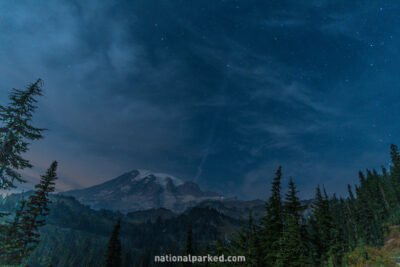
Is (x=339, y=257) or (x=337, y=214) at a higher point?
(x=337, y=214)

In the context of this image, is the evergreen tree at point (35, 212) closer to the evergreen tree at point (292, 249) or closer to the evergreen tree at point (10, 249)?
the evergreen tree at point (10, 249)

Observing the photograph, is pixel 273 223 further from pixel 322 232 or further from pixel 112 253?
pixel 112 253

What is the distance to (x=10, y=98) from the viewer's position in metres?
19.5

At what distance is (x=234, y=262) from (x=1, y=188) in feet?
77.8

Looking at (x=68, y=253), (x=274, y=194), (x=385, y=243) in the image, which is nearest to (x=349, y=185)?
(x=385, y=243)

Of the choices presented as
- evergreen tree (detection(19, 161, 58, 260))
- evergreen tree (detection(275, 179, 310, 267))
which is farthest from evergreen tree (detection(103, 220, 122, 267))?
evergreen tree (detection(275, 179, 310, 267))

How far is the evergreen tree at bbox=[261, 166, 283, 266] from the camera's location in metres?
21.9

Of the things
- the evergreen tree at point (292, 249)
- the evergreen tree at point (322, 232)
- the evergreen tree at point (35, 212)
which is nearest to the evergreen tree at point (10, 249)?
the evergreen tree at point (35, 212)

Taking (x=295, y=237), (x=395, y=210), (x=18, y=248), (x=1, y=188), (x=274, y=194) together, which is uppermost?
(x=395, y=210)

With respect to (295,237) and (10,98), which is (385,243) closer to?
(295,237)

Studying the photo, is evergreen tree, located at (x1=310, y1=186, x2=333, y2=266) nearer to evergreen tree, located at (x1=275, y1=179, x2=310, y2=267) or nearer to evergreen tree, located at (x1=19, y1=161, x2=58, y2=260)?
evergreen tree, located at (x1=275, y1=179, x2=310, y2=267)

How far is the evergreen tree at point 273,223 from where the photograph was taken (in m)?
21.9

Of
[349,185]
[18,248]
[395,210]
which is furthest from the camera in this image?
[349,185]

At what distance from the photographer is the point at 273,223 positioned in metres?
22.9
